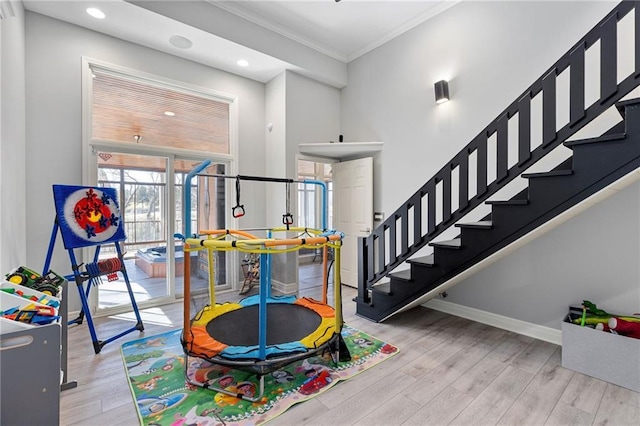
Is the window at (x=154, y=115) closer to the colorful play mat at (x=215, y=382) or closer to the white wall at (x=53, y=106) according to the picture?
the white wall at (x=53, y=106)

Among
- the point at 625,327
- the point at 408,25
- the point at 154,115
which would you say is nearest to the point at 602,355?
the point at 625,327

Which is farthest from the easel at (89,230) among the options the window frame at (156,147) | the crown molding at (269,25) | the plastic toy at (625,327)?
the plastic toy at (625,327)

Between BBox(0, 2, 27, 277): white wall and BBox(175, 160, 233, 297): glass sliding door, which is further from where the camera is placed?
BBox(175, 160, 233, 297): glass sliding door

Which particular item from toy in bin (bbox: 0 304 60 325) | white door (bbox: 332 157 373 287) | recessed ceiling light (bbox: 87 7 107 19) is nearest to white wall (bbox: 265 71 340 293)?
white door (bbox: 332 157 373 287)

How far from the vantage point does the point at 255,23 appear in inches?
154

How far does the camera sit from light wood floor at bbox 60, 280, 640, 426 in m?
1.83

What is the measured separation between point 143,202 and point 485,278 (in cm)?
456

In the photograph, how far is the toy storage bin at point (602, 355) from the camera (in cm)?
207

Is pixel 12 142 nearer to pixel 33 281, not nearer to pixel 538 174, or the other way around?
pixel 33 281

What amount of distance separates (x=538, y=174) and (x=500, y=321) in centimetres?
→ 187

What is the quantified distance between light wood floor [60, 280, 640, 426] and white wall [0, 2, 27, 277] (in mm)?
1108

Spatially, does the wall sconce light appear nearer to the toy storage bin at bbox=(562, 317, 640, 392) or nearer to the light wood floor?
the toy storage bin at bbox=(562, 317, 640, 392)

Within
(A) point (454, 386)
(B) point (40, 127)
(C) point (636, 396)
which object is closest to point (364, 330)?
(A) point (454, 386)

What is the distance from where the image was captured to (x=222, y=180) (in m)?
4.50
